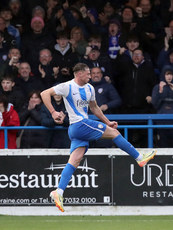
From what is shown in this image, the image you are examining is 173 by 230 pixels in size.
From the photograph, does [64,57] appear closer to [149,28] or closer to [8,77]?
[8,77]

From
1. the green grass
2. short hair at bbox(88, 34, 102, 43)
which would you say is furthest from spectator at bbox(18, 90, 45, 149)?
short hair at bbox(88, 34, 102, 43)

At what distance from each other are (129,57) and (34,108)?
2344 millimetres

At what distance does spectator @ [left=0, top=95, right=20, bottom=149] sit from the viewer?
11.9 meters

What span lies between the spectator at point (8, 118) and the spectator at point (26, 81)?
119 cm

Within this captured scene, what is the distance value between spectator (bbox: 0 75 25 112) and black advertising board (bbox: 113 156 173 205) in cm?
207

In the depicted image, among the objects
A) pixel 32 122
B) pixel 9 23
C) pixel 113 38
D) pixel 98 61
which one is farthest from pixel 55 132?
pixel 9 23

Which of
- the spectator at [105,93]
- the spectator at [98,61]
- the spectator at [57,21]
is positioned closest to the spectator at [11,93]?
the spectator at [105,93]

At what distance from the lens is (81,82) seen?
10.1m

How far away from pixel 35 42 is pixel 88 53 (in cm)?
115

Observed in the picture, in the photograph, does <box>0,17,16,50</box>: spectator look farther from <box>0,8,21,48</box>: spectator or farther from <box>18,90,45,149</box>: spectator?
<box>18,90,45,149</box>: spectator

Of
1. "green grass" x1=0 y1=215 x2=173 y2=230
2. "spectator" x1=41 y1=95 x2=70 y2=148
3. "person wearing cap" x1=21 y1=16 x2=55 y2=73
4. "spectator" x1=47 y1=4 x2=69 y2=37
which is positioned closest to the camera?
"green grass" x1=0 y1=215 x2=173 y2=230

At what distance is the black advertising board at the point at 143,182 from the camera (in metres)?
11.8

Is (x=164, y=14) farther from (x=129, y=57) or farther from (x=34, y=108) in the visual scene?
(x=34, y=108)

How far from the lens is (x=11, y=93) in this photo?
12797 mm
